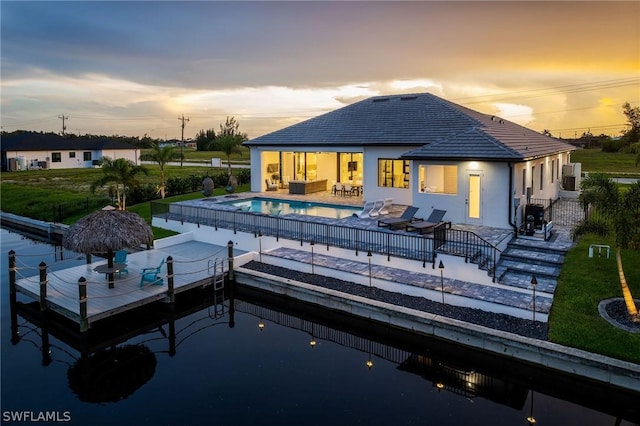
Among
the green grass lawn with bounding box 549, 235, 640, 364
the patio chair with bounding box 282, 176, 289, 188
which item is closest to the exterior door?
the green grass lawn with bounding box 549, 235, 640, 364

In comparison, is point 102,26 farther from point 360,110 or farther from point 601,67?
point 601,67

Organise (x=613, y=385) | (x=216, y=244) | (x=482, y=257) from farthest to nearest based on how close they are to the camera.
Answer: (x=216, y=244)
(x=482, y=257)
(x=613, y=385)

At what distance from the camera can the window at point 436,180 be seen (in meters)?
18.9

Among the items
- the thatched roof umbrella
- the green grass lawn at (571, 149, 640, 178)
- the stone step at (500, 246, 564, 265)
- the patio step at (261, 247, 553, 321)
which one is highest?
the green grass lawn at (571, 149, 640, 178)

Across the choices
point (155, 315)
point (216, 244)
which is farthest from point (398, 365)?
point (216, 244)

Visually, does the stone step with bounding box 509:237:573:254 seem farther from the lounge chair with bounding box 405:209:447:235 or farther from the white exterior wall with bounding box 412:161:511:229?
the lounge chair with bounding box 405:209:447:235

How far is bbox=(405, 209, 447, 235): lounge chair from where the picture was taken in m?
15.7

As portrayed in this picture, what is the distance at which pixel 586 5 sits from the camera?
21.5m

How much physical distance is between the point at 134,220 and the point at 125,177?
11675 millimetres

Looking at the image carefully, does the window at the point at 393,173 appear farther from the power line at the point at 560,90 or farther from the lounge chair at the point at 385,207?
the power line at the point at 560,90

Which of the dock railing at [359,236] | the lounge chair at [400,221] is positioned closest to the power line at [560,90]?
the lounge chair at [400,221]

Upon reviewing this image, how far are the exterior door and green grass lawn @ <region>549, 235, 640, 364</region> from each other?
139 inches

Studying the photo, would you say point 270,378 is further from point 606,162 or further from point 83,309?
point 606,162

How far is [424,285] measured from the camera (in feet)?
42.4
